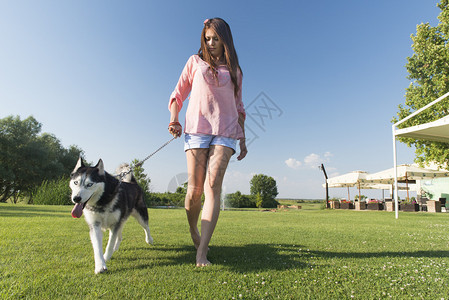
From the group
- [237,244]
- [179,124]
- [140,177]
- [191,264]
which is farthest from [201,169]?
[140,177]

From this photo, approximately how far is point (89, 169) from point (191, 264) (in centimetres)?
129

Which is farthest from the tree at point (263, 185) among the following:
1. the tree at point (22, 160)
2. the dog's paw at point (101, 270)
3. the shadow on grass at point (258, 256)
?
the dog's paw at point (101, 270)

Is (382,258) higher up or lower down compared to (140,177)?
lower down

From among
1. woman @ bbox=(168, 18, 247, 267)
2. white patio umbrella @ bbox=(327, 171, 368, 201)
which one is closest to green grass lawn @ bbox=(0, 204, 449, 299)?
woman @ bbox=(168, 18, 247, 267)

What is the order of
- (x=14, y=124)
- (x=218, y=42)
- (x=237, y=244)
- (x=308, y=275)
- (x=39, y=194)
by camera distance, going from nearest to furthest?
(x=308, y=275), (x=218, y=42), (x=237, y=244), (x=39, y=194), (x=14, y=124)

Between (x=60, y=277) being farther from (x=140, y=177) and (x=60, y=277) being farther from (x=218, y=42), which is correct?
(x=140, y=177)

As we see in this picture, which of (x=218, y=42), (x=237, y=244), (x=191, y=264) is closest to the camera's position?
(x=191, y=264)

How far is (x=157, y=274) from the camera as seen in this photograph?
2.11 metres

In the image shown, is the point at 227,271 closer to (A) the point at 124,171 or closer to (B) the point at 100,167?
(B) the point at 100,167

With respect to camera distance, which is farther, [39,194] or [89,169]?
[39,194]

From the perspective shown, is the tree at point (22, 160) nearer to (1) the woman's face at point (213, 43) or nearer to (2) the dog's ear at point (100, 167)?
(2) the dog's ear at point (100, 167)

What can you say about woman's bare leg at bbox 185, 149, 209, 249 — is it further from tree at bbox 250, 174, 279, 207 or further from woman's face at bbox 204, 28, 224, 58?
tree at bbox 250, 174, 279, 207

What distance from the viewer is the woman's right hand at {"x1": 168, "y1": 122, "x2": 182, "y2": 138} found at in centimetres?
280

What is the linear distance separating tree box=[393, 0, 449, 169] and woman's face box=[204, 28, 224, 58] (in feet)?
54.2
